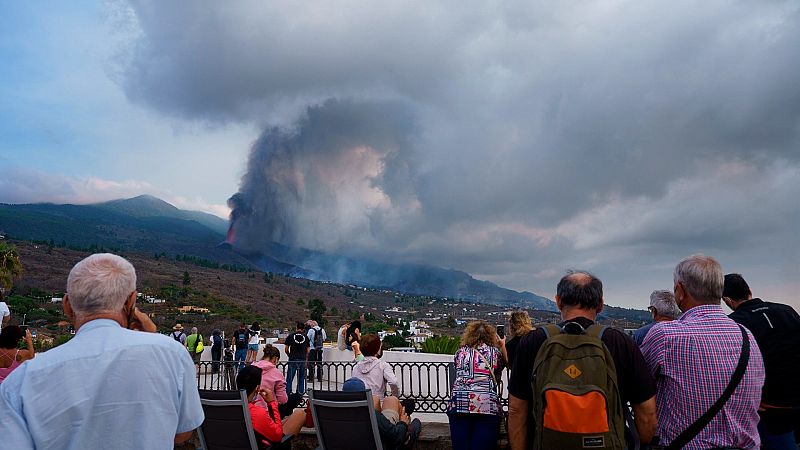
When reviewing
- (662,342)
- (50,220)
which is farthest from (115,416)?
(50,220)

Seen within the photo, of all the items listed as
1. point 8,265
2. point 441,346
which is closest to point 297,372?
point 441,346

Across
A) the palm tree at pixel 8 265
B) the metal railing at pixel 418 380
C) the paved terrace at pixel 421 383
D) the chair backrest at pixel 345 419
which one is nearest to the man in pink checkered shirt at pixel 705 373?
the chair backrest at pixel 345 419

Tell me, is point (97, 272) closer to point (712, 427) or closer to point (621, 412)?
point (621, 412)

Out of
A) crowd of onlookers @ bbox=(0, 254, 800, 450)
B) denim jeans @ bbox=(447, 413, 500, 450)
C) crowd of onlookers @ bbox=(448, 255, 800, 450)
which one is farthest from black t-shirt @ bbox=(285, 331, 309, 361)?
crowd of onlookers @ bbox=(448, 255, 800, 450)

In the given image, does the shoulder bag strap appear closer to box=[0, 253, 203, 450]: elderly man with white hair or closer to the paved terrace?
box=[0, 253, 203, 450]: elderly man with white hair

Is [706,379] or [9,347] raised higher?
[706,379]

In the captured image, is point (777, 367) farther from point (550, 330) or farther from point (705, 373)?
point (550, 330)

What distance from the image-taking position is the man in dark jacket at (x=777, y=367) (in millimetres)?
3516

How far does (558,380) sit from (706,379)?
0.92 metres

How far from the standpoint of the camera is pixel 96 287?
2.21 meters

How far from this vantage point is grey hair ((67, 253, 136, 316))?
220cm

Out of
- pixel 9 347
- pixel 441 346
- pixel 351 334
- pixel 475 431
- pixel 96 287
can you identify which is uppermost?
pixel 96 287

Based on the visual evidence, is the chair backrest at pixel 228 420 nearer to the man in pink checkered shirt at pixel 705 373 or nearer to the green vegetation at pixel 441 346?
the man in pink checkered shirt at pixel 705 373

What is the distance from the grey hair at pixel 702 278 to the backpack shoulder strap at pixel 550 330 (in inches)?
35.4
